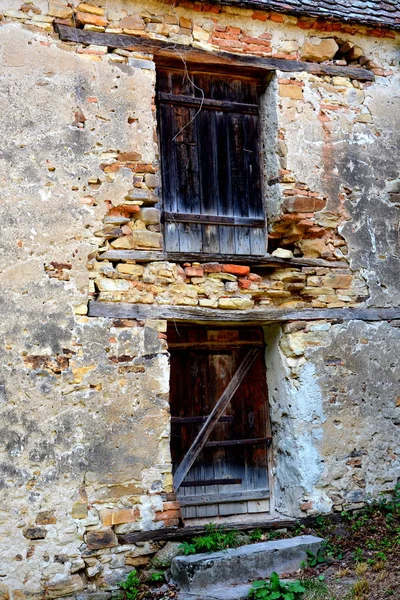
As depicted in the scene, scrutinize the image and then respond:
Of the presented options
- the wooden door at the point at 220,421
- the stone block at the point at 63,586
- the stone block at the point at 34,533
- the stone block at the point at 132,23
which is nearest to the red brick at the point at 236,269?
the wooden door at the point at 220,421

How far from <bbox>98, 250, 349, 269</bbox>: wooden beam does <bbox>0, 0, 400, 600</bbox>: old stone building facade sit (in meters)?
0.02

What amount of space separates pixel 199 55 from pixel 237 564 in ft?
15.0

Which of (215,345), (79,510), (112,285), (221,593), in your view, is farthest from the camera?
(215,345)

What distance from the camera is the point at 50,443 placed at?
18.1 feet

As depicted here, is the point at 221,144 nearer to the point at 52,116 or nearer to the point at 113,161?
A: the point at 113,161

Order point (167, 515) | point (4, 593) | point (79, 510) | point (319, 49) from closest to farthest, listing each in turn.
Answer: point (4, 593)
point (79, 510)
point (167, 515)
point (319, 49)

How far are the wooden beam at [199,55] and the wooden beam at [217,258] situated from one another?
1.87 metres

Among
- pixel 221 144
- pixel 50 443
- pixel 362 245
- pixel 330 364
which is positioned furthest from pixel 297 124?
pixel 50 443

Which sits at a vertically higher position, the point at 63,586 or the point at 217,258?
the point at 217,258

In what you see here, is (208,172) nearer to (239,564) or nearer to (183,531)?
(183,531)

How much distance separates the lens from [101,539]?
18.3 feet

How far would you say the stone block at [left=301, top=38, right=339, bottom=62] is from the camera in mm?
7016

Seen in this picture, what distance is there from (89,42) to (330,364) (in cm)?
369

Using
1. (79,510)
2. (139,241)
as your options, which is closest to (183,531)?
(79,510)
